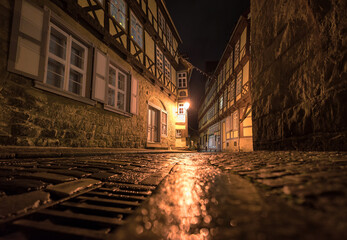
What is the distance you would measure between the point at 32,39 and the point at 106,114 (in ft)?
9.26

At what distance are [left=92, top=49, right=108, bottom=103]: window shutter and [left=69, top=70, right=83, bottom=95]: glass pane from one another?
1.29 ft

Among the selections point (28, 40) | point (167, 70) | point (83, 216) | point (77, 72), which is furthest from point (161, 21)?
point (83, 216)

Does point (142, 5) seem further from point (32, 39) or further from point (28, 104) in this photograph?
point (28, 104)

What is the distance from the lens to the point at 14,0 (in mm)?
3414

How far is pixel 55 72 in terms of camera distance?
14.7 ft

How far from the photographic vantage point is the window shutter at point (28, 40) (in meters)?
3.38

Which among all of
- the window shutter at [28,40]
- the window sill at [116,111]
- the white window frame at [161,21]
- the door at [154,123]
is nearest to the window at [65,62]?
the window shutter at [28,40]

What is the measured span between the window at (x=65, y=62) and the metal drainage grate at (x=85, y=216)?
436 centimetres

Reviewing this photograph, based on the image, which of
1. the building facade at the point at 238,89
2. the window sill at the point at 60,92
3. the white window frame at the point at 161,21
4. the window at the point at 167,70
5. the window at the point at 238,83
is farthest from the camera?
the window at the point at 238,83

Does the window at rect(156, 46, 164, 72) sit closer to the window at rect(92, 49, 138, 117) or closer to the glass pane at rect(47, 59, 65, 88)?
the window at rect(92, 49, 138, 117)

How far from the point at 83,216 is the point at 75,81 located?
17.1 ft

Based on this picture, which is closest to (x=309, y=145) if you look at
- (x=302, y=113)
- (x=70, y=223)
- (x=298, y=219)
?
(x=302, y=113)

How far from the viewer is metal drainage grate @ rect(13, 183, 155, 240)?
587 mm

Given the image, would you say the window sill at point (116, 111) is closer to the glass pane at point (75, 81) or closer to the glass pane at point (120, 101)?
the glass pane at point (120, 101)
